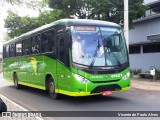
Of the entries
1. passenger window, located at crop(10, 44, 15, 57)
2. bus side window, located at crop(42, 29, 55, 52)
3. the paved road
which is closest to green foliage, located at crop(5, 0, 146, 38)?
passenger window, located at crop(10, 44, 15, 57)

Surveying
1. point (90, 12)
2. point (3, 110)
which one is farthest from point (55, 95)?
point (90, 12)

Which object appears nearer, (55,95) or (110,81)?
(110,81)

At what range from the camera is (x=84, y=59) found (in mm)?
10953

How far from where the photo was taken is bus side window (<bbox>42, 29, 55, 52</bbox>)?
1268 cm

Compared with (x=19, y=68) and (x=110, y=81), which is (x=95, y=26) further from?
(x=19, y=68)

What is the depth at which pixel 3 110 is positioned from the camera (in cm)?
808

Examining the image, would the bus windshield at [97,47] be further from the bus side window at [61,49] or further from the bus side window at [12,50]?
the bus side window at [12,50]

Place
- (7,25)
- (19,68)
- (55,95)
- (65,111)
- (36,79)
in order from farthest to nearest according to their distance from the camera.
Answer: (7,25), (19,68), (36,79), (55,95), (65,111)

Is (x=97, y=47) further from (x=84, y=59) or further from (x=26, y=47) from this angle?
(x=26, y=47)

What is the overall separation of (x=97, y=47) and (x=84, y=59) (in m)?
0.74

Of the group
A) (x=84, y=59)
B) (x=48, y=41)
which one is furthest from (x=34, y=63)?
(x=84, y=59)

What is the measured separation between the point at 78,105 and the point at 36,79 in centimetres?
405

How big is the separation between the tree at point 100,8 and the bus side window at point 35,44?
9039 millimetres

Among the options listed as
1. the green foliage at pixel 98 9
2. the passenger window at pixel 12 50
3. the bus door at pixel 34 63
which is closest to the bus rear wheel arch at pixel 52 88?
the bus door at pixel 34 63
